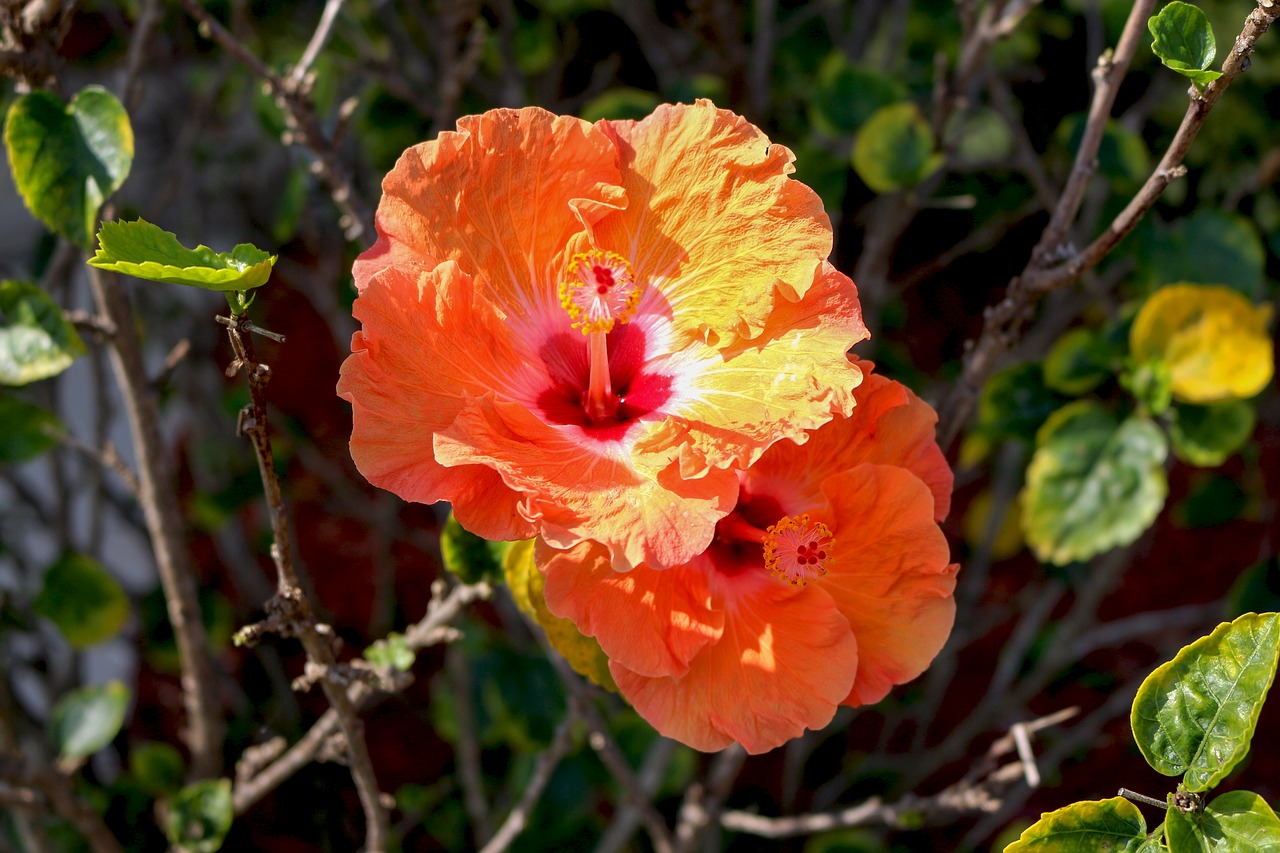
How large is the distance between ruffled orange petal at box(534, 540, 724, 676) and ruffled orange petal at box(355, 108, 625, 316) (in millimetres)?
295

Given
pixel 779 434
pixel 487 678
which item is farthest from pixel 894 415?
pixel 487 678

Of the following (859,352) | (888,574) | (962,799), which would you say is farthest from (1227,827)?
(859,352)

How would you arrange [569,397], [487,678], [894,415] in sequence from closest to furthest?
[894,415]
[569,397]
[487,678]

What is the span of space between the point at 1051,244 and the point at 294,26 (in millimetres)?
2094

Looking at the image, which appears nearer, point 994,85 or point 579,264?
point 579,264

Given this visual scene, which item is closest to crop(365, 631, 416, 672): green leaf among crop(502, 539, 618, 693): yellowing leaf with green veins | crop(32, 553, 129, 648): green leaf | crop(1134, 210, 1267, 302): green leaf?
crop(502, 539, 618, 693): yellowing leaf with green veins

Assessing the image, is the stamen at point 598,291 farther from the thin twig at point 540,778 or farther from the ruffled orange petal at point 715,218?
the thin twig at point 540,778

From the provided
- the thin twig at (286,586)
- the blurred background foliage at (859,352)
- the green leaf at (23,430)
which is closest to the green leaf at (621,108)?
the blurred background foliage at (859,352)

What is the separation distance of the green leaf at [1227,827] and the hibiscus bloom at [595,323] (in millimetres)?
459

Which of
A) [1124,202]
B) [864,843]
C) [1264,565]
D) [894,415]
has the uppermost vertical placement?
[894,415]

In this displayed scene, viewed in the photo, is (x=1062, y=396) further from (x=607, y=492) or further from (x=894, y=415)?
(x=607, y=492)

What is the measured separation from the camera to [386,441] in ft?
3.20

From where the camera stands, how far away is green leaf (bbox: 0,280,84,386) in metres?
1.35

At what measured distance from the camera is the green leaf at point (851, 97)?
1892 millimetres
